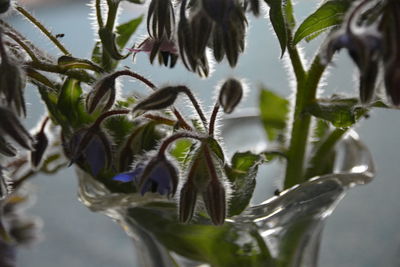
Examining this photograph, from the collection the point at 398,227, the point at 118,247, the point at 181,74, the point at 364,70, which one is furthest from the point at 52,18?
the point at 364,70

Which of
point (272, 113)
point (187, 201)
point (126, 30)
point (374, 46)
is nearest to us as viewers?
point (374, 46)

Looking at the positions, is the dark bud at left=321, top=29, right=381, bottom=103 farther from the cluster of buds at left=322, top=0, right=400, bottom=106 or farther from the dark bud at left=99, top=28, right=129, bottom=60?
the dark bud at left=99, top=28, right=129, bottom=60

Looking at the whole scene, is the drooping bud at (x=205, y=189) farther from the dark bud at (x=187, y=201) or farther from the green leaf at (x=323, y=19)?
the green leaf at (x=323, y=19)

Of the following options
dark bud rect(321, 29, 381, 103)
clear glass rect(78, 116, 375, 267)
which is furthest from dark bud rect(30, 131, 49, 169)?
dark bud rect(321, 29, 381, 103)

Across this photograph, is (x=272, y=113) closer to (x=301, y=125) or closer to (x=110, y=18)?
(x=301, y=125)

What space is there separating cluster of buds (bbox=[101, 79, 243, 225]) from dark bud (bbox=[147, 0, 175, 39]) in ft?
0.14

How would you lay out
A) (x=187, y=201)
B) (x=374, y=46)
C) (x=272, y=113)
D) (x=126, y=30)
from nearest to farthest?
(x=374, y=46) → (x=187, y=201) → (x=126, y=30) → (x=272, y=113)

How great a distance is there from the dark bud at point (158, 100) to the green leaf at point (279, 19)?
0.27 feet

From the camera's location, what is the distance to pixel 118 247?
0.95 m

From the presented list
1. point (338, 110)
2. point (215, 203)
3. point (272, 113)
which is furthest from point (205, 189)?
point (272, 113)

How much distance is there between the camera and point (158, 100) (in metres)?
0.43

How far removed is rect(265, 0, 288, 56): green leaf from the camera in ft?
1.39

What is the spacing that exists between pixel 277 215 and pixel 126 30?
0.21 m

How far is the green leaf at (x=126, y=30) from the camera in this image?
0.56m
